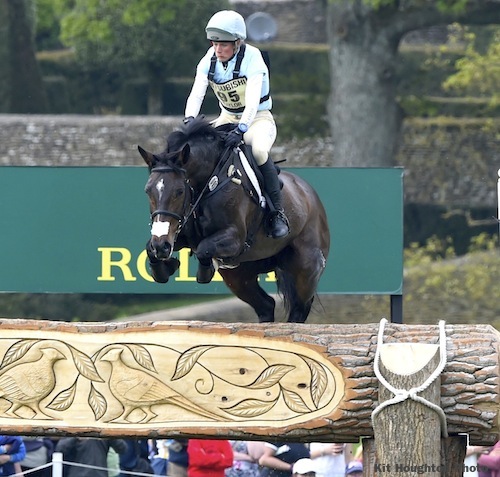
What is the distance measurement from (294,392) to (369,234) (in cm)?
576

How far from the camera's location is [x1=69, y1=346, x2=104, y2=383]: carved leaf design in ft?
25.7

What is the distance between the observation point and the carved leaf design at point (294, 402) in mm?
7670

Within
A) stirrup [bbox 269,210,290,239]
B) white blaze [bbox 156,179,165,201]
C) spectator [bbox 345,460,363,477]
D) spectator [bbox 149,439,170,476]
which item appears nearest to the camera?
white blaze [bbox 156,179,165,201]

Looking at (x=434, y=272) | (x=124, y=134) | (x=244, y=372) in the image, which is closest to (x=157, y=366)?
(x=244, y=372)

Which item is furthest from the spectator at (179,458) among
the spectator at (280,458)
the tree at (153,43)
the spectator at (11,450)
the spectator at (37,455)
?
the tree at (153,43)

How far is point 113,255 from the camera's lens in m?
13.3

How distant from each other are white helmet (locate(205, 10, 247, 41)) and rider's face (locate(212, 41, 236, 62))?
0.07m

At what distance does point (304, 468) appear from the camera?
1076 cm

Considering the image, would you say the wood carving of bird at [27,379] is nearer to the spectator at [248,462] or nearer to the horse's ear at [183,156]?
the horse's ear at [183,156]

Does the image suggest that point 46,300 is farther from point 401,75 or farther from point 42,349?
point 42,349

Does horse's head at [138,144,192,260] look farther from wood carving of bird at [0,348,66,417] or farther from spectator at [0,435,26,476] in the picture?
spectator at [0,435,26,476]

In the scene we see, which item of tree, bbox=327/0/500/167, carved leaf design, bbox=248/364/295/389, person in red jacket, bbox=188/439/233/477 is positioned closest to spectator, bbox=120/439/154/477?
person in red jacket, bbox=188/439/233/477

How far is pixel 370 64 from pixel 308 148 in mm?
5083

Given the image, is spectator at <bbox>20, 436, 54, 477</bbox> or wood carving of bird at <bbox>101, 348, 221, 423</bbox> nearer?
wood carving of bird at <bbox>101, 348, 221, 423</bbox>
